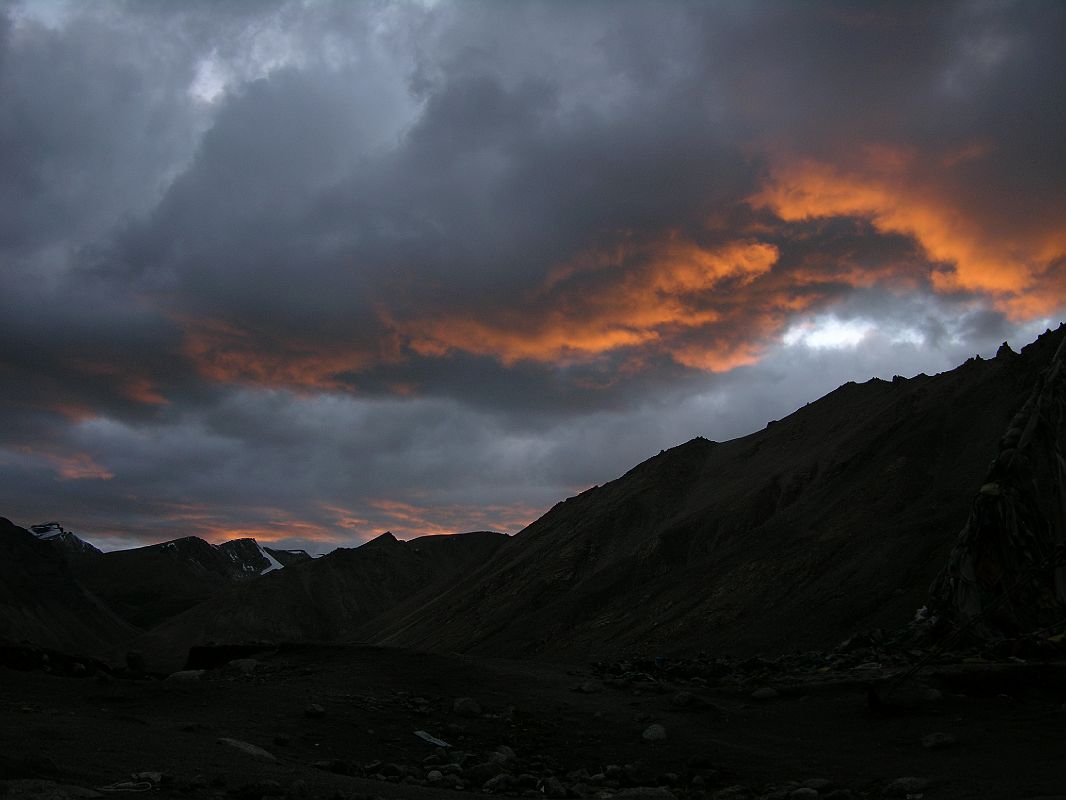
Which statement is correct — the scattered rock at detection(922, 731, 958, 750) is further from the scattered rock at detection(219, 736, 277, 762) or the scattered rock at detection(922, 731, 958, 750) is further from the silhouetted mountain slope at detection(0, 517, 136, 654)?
the silhouetted mountain slope at detection(0, 517, 136, 654)

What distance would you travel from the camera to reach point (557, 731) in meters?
13.7

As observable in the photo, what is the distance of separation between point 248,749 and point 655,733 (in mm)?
5948

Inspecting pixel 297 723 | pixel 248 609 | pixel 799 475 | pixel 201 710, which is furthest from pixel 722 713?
pixel 248 609

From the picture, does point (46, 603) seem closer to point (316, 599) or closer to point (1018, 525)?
point (316, 599)

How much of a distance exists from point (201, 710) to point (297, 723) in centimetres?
215

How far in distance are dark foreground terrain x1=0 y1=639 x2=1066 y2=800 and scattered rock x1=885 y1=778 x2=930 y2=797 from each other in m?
0.03

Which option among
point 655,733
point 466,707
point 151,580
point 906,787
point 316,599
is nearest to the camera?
point 906,787

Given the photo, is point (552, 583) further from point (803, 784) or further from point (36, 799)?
point (36, 799)

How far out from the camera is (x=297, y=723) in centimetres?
1339

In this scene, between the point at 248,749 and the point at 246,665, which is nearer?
the point at 248,749

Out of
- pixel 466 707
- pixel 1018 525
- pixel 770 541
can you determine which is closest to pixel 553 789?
pixel 466 707

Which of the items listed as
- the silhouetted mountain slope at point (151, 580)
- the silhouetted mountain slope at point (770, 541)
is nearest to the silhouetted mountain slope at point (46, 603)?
the silhouetted mountain slope at point (151, 580)

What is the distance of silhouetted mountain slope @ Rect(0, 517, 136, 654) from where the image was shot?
95.8 meters

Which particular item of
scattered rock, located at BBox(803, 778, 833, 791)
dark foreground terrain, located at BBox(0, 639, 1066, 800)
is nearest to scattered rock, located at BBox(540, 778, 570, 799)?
dark foreground terrain, located at BBox(0, 639, 1066, 800)
